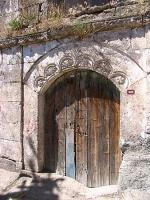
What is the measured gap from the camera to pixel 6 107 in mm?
7770

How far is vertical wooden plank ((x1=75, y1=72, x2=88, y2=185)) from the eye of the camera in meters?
6.82

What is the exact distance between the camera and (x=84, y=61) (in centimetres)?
658

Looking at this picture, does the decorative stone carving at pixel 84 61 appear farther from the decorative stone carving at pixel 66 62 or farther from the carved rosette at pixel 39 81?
the carved rosette at pixel 39 81

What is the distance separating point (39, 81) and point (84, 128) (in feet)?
4.20

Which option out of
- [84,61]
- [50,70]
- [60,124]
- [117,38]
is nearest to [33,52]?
[50,70]

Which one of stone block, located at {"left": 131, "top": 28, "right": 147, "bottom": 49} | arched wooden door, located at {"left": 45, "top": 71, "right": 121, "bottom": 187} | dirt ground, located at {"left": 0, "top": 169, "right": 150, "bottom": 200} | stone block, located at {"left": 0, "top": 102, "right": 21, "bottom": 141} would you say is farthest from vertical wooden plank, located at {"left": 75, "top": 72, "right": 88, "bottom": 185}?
stone block, located at {"left": 0, "top": 102, "right": 21, "bottom": 141}

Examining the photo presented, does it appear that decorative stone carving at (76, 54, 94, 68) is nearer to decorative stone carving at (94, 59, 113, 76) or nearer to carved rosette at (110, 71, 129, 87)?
decorative stone carving at (94, 59, 113, 76)

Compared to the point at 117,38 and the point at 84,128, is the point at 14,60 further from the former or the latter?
the point at 117,38

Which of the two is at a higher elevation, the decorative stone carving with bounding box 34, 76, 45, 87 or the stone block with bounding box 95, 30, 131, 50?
the stone block with bounding box 95, 30, 131, 50

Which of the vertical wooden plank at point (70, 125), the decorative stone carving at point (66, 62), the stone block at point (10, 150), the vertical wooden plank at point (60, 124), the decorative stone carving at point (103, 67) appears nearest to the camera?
the decorative stone carving at point (103, 67)

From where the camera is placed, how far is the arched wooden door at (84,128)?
655 centimetres

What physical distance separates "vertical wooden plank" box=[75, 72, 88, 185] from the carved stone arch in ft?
1.06

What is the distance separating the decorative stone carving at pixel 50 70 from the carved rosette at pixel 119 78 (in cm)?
124

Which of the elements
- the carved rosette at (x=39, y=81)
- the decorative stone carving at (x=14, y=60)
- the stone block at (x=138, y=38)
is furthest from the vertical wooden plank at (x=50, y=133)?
the stone block at (x=138, y=38)
